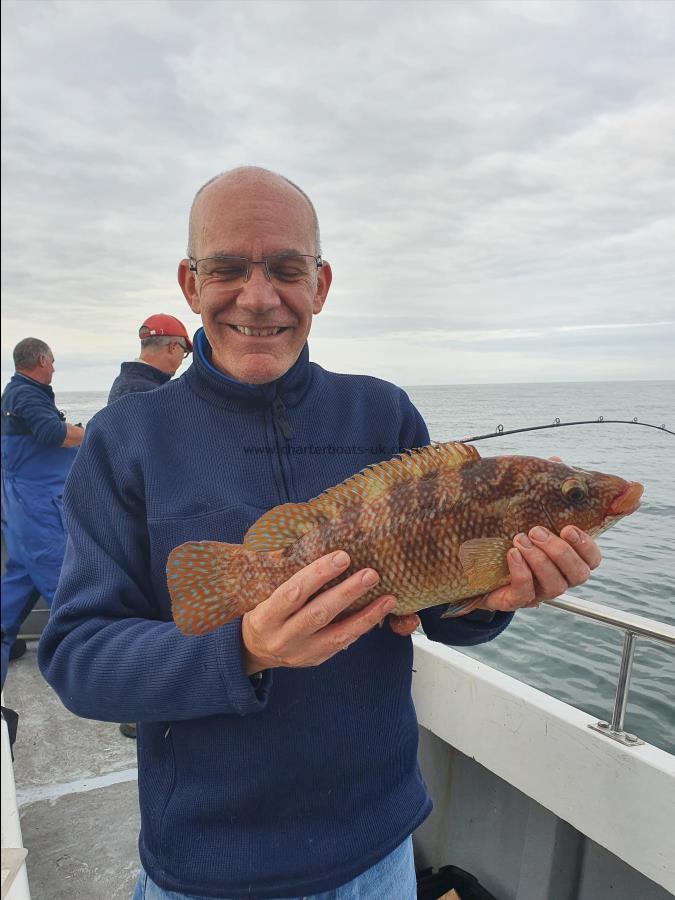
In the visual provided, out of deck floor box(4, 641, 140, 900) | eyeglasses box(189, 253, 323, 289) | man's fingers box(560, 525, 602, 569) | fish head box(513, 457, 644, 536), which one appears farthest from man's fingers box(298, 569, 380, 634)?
deck floor box(4, 641, 140, 900)

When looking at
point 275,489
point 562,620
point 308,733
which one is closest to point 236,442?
point 275,489

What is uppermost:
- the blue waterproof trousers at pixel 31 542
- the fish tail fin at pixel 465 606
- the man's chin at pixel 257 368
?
the man's chin at pixel 257 368

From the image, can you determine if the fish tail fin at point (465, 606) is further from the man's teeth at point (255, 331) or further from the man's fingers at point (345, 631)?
the man's teeth at point (255, 331)

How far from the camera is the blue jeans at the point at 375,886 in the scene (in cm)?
173

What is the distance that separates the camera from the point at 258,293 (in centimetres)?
194

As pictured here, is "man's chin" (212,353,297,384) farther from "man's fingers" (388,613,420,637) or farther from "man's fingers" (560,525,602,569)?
"man's fingers" (560,525,602,569)

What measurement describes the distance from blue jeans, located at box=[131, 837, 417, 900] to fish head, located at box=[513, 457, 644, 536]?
3.62ft

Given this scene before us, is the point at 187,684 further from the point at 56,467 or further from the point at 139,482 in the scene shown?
the point at 56,467

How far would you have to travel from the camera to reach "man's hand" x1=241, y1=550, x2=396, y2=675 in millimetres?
1469

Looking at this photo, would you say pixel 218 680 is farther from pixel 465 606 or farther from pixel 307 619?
pixel 465 606

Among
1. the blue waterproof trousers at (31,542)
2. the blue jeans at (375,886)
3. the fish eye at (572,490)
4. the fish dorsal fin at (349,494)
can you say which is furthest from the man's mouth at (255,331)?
the blue waterproof trousers at (31,542)

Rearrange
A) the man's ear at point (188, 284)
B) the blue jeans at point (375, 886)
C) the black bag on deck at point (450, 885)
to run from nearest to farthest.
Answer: the blue jeans at point (375, 886), the man's ear at point (188, 284), the black bag on deck at point (450, 885)

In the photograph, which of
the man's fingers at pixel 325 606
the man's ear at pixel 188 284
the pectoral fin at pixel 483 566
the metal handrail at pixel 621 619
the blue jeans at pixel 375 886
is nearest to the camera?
the man's fingers at pixel 325 606

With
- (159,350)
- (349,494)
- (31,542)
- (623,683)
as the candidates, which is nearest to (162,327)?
(159,350)
